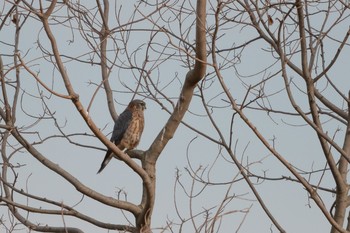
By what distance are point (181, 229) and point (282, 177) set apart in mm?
1298

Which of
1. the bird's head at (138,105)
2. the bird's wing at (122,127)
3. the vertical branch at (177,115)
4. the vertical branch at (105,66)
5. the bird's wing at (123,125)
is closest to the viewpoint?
the vertical branch at (177,115)

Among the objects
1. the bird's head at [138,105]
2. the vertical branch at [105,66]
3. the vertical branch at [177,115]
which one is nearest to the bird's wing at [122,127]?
the bird's head at [138,105]

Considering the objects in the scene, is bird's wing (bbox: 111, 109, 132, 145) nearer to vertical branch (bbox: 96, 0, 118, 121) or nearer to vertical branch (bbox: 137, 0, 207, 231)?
vertical branch (bbox: 96, 0, 118, 121)

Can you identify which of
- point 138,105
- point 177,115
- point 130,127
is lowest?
point 177,115

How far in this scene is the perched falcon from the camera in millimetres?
6864

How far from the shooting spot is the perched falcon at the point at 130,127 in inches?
270

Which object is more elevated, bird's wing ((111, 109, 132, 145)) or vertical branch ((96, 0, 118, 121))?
bird's wing ((111, 109, 132, 145))

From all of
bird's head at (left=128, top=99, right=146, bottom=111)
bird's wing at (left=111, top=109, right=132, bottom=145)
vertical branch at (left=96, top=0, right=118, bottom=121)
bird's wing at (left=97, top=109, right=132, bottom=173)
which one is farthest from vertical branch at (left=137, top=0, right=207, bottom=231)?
bird's head at (left=128, top=99, right=146, bottom=111)

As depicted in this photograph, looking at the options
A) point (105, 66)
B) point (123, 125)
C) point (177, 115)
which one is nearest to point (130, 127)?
point (123, 125)

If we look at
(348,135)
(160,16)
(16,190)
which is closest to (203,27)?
(160,16)

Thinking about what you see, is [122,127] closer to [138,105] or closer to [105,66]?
[138,105]

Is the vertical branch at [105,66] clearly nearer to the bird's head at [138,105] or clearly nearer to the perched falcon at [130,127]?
the perched falcon at [130,127]

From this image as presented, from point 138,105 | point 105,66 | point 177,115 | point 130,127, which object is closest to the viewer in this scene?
point 177,115

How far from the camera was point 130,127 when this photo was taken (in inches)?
285
